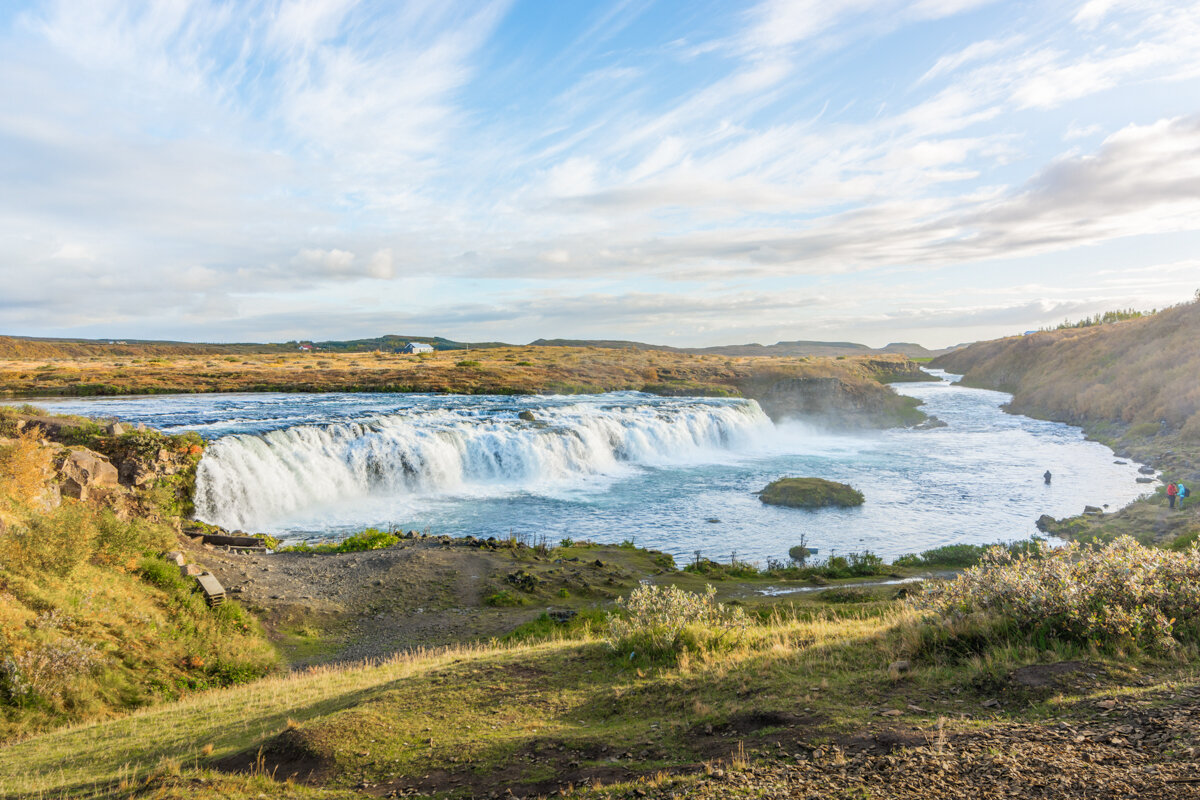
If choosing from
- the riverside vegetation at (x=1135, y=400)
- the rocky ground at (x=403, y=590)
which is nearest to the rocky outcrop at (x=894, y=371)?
the riverside vegetation at (x=1135, y=400)

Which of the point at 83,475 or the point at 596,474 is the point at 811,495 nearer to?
the point at 596,474

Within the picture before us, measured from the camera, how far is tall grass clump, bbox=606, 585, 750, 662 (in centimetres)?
776

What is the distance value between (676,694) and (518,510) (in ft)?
70.0

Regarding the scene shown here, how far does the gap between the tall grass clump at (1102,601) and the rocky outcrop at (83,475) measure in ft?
60.8

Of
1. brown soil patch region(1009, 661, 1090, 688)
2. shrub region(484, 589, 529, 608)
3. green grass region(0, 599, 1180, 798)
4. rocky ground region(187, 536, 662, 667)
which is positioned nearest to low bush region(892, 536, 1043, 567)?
rocky ground region(187, 536, 662, 667)

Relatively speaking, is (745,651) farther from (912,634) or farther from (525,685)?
(525,685)

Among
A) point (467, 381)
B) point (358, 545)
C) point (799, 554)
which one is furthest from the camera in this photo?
point (467, 381)

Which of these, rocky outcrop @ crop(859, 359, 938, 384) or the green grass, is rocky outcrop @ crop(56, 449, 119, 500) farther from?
rocky outcrop @ crop(859, 359, 938, 384)

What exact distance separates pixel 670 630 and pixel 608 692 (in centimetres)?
150

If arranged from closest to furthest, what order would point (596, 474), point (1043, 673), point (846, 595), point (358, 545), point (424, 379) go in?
1. point (1043, 673)
2. point (846, 595)
3. point (358, 545)
4. point (596, 474)
5. point (424, 379)

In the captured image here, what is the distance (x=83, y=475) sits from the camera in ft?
51.8

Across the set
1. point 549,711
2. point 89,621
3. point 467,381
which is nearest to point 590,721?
point 549,711

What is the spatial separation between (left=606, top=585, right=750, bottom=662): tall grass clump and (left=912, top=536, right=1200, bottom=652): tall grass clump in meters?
2.55

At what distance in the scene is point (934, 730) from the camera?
4672mm
